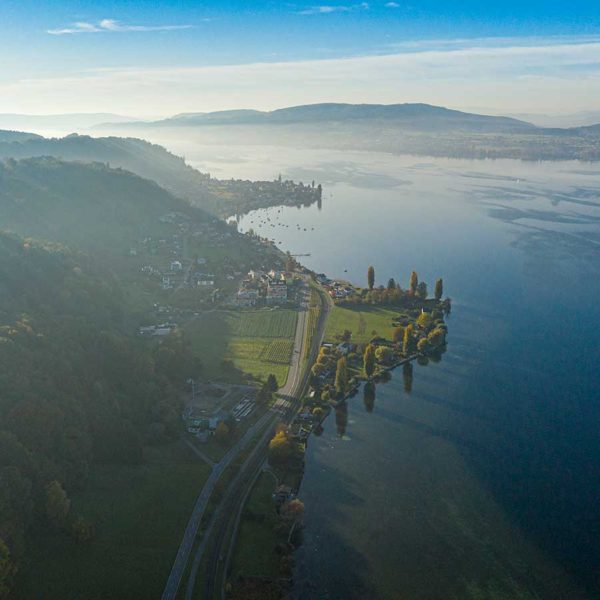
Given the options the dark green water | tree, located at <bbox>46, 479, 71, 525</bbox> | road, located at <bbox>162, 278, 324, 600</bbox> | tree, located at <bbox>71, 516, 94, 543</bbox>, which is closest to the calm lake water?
the dark green water

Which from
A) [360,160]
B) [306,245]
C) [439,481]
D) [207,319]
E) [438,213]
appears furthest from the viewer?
[360,160]

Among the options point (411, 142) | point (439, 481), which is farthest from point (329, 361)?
point (411, 142)

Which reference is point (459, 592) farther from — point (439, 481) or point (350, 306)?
point (350, 306)

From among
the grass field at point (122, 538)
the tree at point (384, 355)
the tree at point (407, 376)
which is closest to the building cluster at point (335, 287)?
the tree at point (384, 355)

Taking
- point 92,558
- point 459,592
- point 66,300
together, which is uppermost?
point 66,300

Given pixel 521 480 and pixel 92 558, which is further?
pixel 521 480

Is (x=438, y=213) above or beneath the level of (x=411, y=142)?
beneath

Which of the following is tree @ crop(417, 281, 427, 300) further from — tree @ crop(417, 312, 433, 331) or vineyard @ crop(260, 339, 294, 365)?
vineyard @ crop(260, 339, 294, 365)
